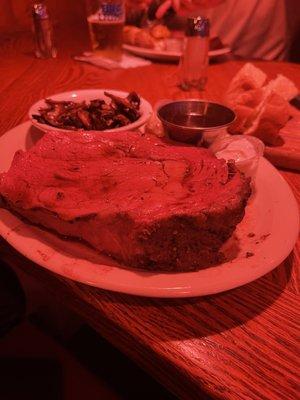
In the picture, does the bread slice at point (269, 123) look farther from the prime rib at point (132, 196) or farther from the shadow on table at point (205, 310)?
the shadow on table at point (205, 310)

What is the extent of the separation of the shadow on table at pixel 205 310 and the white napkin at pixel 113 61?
2269mm

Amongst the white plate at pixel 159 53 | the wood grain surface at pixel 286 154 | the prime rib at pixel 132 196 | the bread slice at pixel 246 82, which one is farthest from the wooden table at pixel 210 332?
the white plate at pixel 159 53

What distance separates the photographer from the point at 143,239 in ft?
3.09

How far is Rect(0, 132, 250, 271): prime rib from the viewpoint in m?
0.96

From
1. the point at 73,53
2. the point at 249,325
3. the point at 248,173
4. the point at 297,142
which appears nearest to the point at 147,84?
the point at 73,53

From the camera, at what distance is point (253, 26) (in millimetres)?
4090

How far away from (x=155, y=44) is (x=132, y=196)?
2.40 metres

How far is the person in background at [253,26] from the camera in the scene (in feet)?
13.2

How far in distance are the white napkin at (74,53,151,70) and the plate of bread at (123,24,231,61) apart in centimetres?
7

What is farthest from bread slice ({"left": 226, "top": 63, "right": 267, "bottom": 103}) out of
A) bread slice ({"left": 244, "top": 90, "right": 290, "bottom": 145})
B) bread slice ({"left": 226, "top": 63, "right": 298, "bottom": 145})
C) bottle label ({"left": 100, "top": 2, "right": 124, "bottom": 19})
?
bottle label ({"left": 100, "top": 2, "right": 124, "bottom": 19})

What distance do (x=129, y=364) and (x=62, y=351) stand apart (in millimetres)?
339

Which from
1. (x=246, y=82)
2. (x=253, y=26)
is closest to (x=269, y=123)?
(x=246, y=82)

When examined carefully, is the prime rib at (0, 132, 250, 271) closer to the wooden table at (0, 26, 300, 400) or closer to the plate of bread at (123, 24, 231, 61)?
the wooden table at (0, 26, 300, 400)

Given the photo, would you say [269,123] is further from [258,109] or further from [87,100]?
[87,100]
